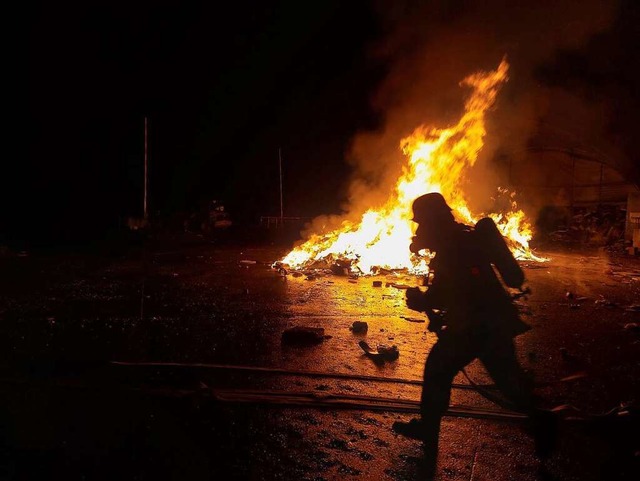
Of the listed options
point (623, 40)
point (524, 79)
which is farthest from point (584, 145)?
point (623, 40)

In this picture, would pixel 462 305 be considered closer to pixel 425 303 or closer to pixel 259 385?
pixel 425 303

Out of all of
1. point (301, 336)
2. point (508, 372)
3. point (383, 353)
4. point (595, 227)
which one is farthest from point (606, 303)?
point (595, 227)

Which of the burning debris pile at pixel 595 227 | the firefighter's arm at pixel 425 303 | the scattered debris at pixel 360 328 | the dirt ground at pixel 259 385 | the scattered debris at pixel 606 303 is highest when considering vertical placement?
the burning debris pile at pixel 595 227

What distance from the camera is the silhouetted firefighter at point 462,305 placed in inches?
123

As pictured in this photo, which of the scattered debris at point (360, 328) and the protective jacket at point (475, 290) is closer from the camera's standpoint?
the protective jacket at point (475, 290)

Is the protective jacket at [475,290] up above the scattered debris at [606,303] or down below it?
above

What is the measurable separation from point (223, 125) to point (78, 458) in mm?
25553

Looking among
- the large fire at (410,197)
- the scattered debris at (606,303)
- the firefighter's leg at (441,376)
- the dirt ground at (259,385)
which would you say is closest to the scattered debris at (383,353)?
the dirt ground at (259,385)

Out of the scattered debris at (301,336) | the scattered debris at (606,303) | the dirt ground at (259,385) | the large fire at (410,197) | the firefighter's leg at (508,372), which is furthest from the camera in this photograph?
the large fire at (410,197)

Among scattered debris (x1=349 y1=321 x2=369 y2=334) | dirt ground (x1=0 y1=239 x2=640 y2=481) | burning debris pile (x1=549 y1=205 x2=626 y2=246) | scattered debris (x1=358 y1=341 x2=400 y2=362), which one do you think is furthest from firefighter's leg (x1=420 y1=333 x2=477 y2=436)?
burning debris pile (x1=549 y1=205 x2=626 y2=246)

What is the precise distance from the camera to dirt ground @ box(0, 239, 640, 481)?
306 centimetres

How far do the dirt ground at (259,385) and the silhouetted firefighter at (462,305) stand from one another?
1.22ft

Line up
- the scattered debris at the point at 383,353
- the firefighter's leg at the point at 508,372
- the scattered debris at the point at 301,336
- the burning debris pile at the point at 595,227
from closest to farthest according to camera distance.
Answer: the firefighter's leg at the point at 508,372 < the scattered debris at the point at 383,353 < the scattered debris at the point at 301,336 < the burning debris pile at the point at 595,227

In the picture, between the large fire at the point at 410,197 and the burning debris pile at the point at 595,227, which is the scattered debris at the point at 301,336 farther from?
the burning debris pile at the point at 595,227
